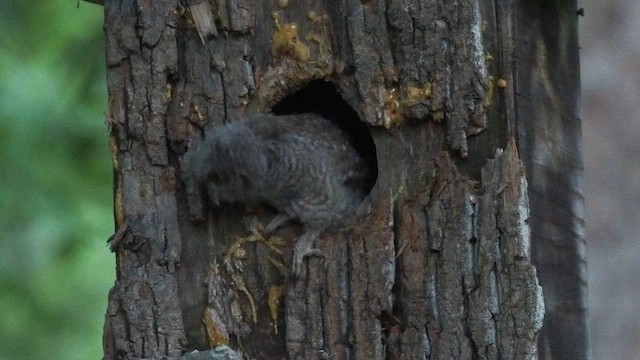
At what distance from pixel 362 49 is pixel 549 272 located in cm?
83

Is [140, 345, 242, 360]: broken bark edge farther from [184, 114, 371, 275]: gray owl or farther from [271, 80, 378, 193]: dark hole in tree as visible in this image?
[271, 80, 378, 193]: dark hole in tree

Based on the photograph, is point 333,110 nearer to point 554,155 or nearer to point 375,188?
point 375,188

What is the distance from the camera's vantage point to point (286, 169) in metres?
3.69

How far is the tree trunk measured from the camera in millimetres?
3455

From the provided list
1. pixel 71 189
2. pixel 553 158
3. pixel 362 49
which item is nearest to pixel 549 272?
pixel 553 158

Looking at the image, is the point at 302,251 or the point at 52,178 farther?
the point at 52,178

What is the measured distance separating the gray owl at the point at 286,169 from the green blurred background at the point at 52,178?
1.82m

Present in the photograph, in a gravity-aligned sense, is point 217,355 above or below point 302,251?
below

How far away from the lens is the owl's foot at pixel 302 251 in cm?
359

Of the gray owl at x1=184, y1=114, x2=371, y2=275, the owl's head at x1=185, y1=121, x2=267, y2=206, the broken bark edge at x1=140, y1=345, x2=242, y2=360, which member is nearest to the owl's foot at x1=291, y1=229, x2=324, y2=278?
the gray owl at x1=184, y1=114, x2=371, y2=275

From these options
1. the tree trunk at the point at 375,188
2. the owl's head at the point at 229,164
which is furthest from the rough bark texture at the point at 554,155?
the owl's head at the point at 229,164

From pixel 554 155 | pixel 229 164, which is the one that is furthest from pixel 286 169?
pixel 554 155

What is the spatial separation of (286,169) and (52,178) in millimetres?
2035

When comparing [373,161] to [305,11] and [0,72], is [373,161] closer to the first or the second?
[305,11]
